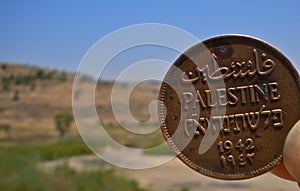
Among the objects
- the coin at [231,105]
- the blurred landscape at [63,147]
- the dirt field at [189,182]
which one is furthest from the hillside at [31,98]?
the coin at [231,105]

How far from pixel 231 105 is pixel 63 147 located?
3002cm

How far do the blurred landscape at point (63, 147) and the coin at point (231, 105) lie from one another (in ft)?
1.53

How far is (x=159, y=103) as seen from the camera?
473cm

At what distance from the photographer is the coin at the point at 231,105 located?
459cm

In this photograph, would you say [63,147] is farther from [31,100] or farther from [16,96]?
[16,96]

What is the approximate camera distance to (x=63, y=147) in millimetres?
33625

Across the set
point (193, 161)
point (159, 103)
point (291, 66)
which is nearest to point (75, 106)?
point (159, 103)

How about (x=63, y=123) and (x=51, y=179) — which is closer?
(x=51, y=179)

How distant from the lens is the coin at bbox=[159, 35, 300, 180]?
459 cm

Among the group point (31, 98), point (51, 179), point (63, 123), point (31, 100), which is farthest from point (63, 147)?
point (31, 98)

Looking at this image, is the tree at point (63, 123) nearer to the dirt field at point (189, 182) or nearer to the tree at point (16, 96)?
the tree at point (16, 96)

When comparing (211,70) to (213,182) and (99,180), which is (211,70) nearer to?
(99,180)

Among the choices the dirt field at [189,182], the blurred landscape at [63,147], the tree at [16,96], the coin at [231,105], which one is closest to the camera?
the coin at [231,105]

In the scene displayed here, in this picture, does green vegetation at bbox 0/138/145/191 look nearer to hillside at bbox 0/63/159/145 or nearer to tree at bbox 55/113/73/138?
hillside at bbox 0/63/159/145
